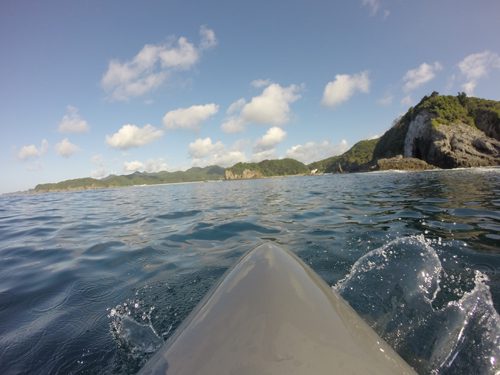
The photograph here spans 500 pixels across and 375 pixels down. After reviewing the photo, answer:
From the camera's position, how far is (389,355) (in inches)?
54.9

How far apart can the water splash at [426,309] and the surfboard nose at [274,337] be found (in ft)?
3.24

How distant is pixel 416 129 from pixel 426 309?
74.6 meters

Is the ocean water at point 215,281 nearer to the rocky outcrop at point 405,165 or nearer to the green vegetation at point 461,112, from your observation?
the rocky outcrop at point 405,165

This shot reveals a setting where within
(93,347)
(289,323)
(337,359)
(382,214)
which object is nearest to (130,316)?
(93,347)

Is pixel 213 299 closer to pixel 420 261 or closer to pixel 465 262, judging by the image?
pixel 420 261

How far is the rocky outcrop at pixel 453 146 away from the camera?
46562mm

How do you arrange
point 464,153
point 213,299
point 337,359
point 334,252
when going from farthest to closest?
point 464,153 → point 334,252 → point 213,299 → point 337,359

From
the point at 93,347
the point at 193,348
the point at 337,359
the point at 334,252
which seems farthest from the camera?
the point at 334,252

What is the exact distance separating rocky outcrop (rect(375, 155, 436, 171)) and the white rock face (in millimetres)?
13473

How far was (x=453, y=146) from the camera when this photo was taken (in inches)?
1994

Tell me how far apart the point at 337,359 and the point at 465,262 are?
149 inches

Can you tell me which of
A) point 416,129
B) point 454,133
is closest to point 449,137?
point 454,133

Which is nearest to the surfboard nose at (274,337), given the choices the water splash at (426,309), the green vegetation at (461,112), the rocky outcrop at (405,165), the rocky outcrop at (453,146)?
the water splash at (426,309)

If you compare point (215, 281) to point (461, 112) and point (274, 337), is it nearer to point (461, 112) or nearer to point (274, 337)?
point (274, 337)
